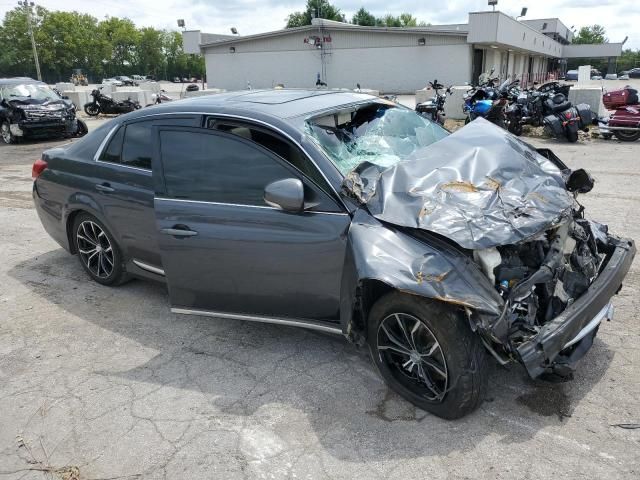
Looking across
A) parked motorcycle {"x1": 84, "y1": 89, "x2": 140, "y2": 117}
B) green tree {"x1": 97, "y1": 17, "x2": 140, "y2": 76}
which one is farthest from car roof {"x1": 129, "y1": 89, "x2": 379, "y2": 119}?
green tree {"x1": 97, "y1": 17, "x2": 140, "y2": 76}

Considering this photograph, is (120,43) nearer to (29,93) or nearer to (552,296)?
(29,93)

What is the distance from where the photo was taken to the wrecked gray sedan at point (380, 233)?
2660mm

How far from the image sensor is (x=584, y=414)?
284cm

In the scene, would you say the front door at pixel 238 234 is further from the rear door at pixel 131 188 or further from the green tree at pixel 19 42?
the green tree at pixel 19 42

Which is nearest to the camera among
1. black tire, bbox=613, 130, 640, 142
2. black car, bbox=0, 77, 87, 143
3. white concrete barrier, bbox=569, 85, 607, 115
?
black tire, bbox=613, 130, 640, 142

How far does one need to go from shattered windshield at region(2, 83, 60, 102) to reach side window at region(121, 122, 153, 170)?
41.7 feet

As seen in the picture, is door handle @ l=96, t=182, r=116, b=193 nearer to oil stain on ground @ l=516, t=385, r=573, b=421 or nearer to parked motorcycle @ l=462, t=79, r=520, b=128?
oil stain on ground @ l=516, t=385, r=573, b=421

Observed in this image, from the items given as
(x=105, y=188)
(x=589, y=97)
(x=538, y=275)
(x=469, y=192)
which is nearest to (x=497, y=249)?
(x=538, y=275)

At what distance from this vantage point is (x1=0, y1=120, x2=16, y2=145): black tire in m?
14.9

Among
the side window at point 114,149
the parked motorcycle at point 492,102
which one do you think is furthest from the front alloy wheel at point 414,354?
the parked motorcycle at point 492,102

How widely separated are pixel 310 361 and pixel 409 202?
4.36 ft

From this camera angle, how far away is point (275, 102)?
3756 mm

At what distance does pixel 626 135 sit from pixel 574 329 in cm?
1086

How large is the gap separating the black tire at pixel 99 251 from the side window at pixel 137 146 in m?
0.69
